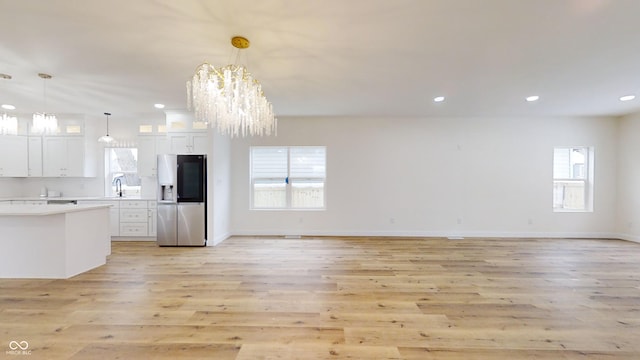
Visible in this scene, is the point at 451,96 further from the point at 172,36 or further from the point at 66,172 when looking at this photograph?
the point at 66,172

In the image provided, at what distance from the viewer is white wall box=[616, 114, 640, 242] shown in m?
5.29

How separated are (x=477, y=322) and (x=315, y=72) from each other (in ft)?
10.5

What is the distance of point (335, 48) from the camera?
8.80 feet

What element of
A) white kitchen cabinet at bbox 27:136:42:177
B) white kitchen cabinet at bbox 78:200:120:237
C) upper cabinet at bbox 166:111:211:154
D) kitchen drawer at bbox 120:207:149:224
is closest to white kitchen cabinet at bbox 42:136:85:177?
white kitchen cabinet at bbox 27:136:42:177

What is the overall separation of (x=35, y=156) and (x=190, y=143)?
336 centimetres

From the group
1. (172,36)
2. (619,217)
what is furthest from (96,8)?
(619,217)

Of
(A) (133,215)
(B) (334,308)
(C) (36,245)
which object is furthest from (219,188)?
(B) (334,308)

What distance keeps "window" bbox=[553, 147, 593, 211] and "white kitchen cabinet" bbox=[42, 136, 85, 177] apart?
10274mm

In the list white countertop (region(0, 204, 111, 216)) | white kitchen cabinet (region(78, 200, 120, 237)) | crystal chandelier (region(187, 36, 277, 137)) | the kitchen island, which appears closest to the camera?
crystal chandelier (region(187, 36, 277, 137))

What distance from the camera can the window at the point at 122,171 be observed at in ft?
19.1

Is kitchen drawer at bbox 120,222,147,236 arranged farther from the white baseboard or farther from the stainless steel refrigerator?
the white baseboard

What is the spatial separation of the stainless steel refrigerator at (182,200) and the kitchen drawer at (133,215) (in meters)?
0.59

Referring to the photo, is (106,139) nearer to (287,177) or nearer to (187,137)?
(187,137)

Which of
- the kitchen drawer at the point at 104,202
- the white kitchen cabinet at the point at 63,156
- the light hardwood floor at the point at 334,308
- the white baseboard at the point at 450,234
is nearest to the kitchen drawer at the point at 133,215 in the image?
the kitchen drawer at the point at 104,202
